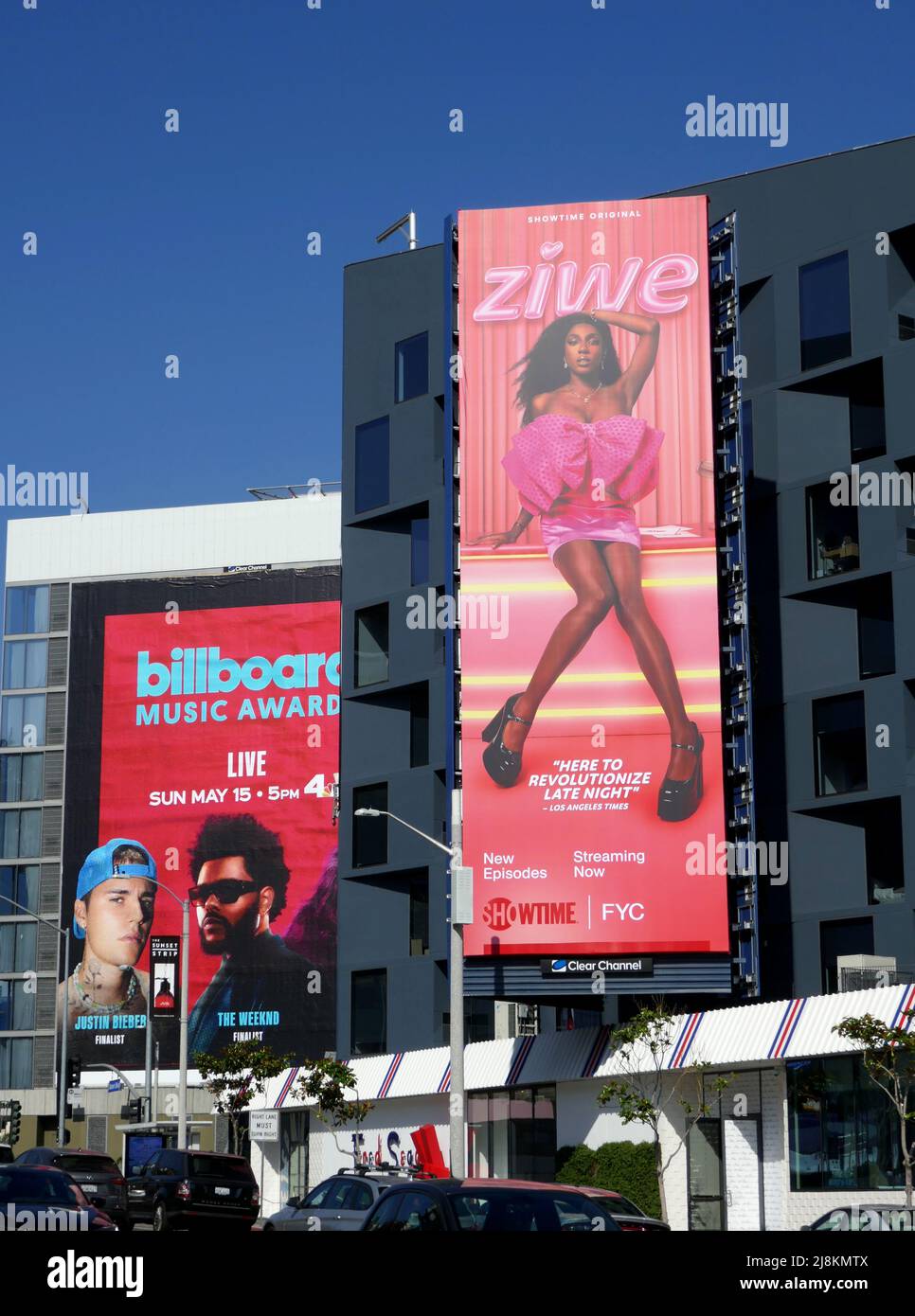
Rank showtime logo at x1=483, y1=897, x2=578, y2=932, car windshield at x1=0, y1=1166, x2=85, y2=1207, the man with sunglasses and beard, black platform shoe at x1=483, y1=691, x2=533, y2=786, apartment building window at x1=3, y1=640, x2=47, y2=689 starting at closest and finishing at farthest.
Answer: car windshield at x1=0, y1=1166, x2=85, y2=1207, showtime logo at x1=483, y1=897, x2=578, y2=932, black platform shoe at x1=483, y1=691, x2=533, y2=786, the man with sunglasses and beard, apartment building window at x1=3, y1=640, x2=47, y2=689

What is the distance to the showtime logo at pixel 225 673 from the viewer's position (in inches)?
3984

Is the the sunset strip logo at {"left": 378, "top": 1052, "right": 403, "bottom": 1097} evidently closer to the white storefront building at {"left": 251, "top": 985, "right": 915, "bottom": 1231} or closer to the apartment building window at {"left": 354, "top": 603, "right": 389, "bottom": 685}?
the white storefront building at {"left": 251, "top": 985, "right": 915, "bottom": 1231}

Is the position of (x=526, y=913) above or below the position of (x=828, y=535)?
below

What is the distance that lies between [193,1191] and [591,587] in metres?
18.8

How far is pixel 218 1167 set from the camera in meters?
37.7

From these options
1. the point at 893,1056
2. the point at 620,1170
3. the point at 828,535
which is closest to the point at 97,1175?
the point at 620,1170

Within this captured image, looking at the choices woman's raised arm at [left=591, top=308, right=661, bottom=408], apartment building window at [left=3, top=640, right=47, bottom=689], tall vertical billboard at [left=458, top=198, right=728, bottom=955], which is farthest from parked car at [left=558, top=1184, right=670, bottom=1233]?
apartment building window at [left=3, top=640, right=47, bottom=689]

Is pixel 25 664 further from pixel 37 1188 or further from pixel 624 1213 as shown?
pixel 624 1213

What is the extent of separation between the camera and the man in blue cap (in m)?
102

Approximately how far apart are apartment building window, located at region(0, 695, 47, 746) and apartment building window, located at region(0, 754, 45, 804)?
926mm

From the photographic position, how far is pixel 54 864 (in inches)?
4193

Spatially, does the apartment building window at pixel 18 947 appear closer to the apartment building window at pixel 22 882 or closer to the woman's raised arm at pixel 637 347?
the apartment building window at pixel 22 882

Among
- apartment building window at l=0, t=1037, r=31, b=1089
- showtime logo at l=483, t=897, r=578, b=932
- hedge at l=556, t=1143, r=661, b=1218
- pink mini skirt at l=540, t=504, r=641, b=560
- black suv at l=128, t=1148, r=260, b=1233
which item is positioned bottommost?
apartment building window at l=0, t=1037, r=31, b=1089
